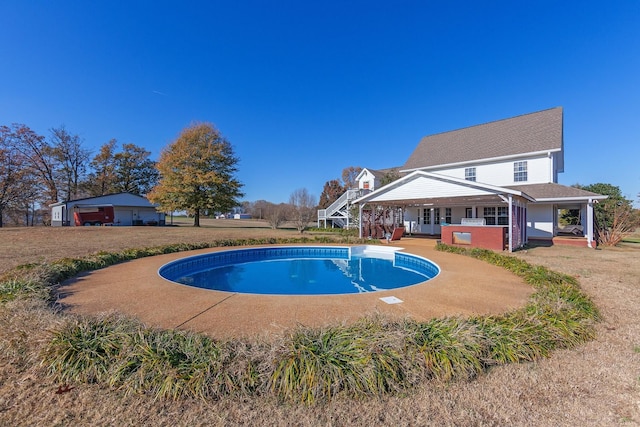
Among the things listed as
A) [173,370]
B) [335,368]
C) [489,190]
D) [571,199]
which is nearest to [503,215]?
[571,199]

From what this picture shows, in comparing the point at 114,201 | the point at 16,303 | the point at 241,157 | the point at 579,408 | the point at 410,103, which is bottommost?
the point at 579,408

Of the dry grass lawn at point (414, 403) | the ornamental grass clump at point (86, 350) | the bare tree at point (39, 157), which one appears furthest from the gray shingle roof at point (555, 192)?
the bare tree at point (39, 157)

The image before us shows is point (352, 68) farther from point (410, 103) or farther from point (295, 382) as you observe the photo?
point (295, 382)

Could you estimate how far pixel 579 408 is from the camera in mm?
2635

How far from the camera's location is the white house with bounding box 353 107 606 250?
46.5 ft

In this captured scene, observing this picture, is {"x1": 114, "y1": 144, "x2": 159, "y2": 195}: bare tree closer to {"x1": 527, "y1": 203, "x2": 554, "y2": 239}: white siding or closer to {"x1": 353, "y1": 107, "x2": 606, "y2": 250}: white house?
{"x1": 353, "y1": 107, "x2": 606, "y2": 250}: white house

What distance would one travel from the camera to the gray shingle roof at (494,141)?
18.1m

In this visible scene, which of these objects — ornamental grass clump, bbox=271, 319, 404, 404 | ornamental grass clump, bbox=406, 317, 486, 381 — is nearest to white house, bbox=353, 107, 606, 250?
ornamental grass clump, bbox=406, 317, 486, 381

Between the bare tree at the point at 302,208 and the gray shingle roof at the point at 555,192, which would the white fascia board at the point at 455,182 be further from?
the bare tree at the point at 302,208

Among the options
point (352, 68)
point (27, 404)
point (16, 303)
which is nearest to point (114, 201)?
point (352, 68)

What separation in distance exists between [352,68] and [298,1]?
672 centimetres

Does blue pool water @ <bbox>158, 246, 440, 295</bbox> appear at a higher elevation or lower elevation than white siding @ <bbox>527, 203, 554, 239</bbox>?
lower

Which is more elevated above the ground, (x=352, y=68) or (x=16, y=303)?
(x=352, y=68)

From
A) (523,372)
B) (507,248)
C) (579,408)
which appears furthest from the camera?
(507,248)
